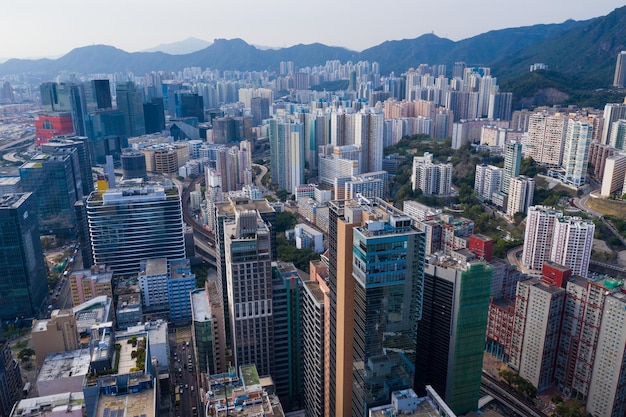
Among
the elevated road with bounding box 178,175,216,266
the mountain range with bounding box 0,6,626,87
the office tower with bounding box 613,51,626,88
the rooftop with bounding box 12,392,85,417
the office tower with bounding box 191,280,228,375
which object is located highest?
the mountain range with bounding box 0,6,626,87

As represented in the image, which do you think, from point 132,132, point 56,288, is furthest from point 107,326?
point 132,132

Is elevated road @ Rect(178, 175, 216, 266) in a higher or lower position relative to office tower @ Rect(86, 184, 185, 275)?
lower

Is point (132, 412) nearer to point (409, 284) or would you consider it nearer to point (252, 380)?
point (252, 380)

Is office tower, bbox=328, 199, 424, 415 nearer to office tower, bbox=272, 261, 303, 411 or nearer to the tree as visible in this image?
office tower, bbox=272, 261, 303, 411

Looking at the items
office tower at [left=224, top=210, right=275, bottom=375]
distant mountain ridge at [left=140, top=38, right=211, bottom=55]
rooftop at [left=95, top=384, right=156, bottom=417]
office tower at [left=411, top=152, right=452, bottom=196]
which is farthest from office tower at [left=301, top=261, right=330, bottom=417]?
distant mountain ridge at [left=140, top=38, right=211, bottom=55]

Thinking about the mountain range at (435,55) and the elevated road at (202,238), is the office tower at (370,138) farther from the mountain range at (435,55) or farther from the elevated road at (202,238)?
the mountain range at (435,55)

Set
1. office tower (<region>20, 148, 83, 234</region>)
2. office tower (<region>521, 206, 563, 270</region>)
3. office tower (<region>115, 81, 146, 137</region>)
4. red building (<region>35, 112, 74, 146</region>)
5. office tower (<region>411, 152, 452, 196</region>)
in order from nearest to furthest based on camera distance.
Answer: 1. office tower (<region>521, 206, 563, 270</region>)
2. office tower (<region>20, 148, 83, 234</region>)
3. office tower (<region>411, 152, 452, 196</region>)
4. red building (<region>35, 112, 74, 146</region>)
5. office tower (<region>115, 81, 146, 137</region>)

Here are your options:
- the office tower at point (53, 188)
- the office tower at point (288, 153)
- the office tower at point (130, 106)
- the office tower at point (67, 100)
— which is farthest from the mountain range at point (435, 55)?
the office tower at point (67, 100)
